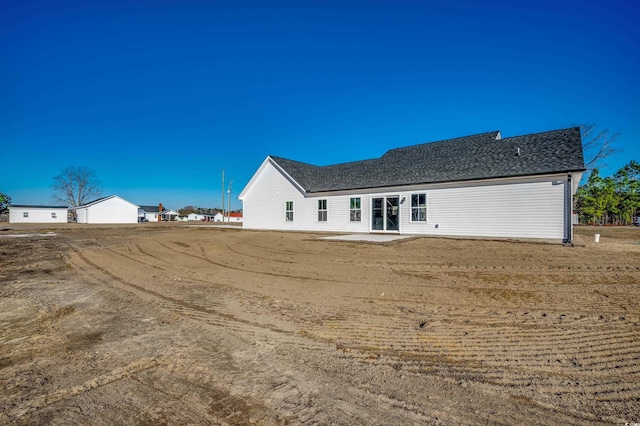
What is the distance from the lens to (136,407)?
6.93 feet

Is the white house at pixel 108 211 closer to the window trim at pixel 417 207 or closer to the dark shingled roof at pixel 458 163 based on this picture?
the dark shingled roof at pixel 458 163

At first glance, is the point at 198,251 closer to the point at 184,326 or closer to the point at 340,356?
the point at 184,326

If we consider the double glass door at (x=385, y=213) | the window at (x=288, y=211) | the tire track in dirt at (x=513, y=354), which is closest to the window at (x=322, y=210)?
the window at (x=288, y=211)

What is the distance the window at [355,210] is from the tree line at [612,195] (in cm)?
4107

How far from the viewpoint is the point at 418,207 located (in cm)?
1568

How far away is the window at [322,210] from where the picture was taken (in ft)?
64.3

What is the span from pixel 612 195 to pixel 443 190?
4451cm

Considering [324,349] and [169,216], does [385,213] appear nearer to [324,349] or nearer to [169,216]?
[324,349]

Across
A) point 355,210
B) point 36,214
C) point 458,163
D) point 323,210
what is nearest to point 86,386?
point 355,210

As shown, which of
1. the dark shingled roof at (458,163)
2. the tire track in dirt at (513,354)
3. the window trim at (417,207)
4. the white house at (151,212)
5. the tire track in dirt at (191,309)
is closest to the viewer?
the tire track in dirt at (513,354)

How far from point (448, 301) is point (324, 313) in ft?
6.62

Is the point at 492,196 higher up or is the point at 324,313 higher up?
the point at 492,196

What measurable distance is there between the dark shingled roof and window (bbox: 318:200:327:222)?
3.12ft

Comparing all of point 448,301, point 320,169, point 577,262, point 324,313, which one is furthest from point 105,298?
point 320,169
